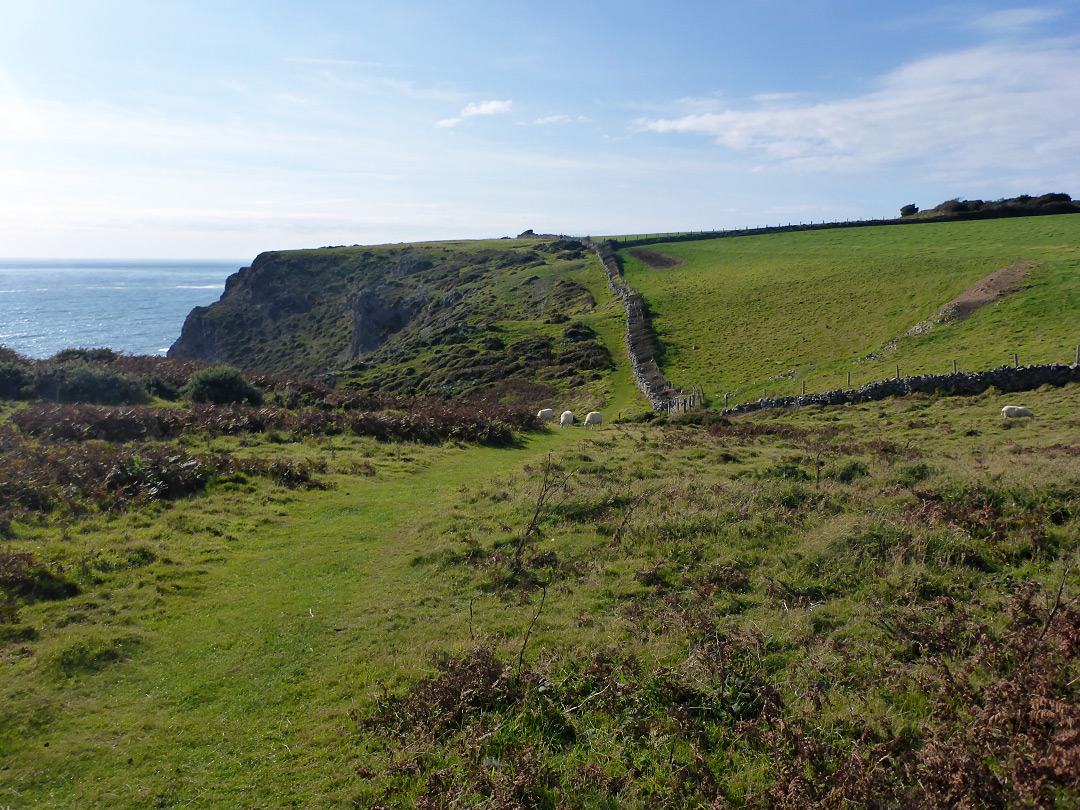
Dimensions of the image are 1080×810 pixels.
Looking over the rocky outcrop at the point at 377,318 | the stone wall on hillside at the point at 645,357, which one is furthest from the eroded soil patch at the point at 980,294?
the rocky outcrop at the point at 377,318

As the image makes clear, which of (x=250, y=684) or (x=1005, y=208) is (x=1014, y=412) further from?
(x=1005, y=208)

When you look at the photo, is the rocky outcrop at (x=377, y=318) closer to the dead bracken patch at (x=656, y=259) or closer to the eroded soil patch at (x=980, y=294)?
the dead bracken patch at (x=656, y=259)

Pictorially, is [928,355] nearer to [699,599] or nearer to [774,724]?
[699,599]

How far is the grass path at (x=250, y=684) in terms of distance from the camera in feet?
21.0

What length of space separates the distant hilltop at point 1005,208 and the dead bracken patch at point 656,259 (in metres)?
35.2

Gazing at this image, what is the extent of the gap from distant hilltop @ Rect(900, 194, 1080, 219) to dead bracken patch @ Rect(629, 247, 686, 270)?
Answer: 35.2 metres

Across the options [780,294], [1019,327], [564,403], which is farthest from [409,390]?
[1019,327]

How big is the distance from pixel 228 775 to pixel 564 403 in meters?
39.3

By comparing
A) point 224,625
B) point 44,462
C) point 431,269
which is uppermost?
point 431,269

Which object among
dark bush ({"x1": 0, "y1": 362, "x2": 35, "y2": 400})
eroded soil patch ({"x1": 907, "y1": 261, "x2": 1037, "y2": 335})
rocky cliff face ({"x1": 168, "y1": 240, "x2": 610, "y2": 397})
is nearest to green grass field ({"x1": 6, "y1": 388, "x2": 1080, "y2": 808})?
dark bush ({"x1": 0, "y1": 362, "x2": 35, "y2": 400})

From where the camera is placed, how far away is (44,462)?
51.5 ft

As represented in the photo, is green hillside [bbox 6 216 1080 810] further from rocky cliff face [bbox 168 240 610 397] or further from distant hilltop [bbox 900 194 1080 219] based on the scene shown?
distant hilltop [bbox 900 194 1080 219]

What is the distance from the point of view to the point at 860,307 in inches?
2047

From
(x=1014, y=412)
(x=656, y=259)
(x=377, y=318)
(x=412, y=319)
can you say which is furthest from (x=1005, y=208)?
(x=377, y=318)
